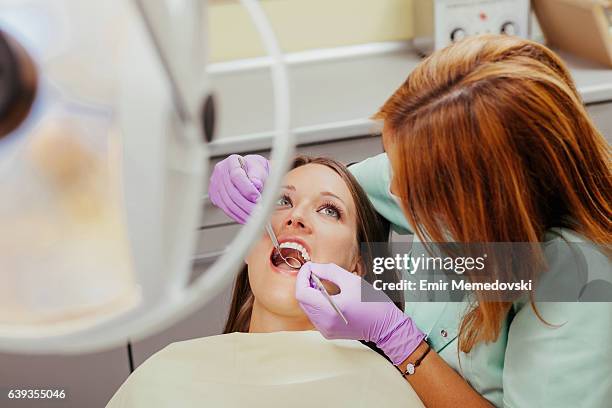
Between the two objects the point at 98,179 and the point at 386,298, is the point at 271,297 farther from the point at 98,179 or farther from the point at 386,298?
the point at 98,179

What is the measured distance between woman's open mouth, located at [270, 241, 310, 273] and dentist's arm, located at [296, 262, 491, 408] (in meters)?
0.06

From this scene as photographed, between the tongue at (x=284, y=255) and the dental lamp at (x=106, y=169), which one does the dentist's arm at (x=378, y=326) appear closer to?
the tongue at (x=284, y=255)

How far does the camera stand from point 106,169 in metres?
0.38

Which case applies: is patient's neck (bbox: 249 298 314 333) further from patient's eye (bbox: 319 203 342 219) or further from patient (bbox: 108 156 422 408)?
patient's eye (bbox: 319 203 342 219)

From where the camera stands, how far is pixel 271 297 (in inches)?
52.4

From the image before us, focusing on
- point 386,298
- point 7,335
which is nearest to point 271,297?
point 386,298

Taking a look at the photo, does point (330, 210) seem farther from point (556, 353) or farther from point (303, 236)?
point (556, 353)

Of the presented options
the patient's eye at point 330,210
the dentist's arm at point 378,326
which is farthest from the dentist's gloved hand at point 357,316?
the patient's eye at point 330,210

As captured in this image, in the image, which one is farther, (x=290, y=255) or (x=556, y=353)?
(x=290, y=255)

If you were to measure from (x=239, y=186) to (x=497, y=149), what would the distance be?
1.63 feet

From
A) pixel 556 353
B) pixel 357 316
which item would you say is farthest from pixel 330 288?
pixel 556 353

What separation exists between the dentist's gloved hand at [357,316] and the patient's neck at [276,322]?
8cm

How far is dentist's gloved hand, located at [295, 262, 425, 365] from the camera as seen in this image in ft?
4.04

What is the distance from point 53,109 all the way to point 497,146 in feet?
2.35
